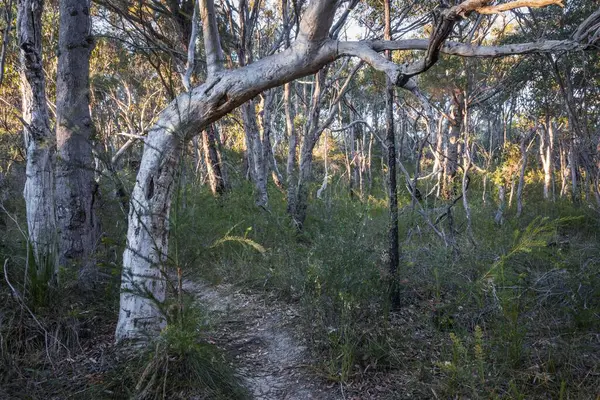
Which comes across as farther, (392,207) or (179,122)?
(392,207)

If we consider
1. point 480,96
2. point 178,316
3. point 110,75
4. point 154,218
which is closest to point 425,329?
point 178,316

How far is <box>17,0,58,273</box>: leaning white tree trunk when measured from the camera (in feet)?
15.0

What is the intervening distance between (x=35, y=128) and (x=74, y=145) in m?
0.52

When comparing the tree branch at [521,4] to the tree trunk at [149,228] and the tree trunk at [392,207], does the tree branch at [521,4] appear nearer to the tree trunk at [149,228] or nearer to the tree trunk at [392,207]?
the tree trunk at [392,207]

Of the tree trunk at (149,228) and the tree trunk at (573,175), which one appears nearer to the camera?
the tree trunk at (149,228)

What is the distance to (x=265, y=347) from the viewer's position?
4.11 metres

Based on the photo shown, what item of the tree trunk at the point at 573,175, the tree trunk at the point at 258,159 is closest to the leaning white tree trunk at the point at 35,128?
the tree trunk at the point at 258,159

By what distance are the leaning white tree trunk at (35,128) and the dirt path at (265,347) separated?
181 centimetres

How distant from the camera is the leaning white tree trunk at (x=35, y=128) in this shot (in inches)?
181

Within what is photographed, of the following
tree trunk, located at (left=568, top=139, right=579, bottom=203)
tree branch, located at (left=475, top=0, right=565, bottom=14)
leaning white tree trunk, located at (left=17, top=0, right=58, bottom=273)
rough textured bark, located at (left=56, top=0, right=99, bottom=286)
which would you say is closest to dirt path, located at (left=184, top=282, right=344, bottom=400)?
rough textured bark, located at (left=56, top=0, right=99, bottom=286)

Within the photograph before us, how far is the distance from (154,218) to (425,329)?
8.04 feet

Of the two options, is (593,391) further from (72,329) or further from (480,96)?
(480,96)

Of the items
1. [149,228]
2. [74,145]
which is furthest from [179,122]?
[74,145]

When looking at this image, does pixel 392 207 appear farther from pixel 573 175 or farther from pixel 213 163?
pixel 573 175
